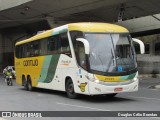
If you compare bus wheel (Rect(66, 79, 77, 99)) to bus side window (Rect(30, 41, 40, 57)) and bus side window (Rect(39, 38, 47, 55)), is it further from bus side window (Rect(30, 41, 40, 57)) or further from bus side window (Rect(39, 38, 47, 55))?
bus side window (Rect(30, 41, 40, 57))

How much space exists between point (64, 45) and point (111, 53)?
3.00 meters

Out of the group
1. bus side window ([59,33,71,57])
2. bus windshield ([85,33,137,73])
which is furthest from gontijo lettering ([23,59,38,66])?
bus windshield ([85,33,137,73])

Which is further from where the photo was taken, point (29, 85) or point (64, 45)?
point (29, 85)

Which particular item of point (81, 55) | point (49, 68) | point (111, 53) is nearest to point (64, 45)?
point (81, 55)

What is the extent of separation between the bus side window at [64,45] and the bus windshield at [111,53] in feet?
5.55

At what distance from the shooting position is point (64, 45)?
60.5ft

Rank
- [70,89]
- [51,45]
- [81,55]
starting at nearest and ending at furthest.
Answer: [81,55] → [70,89] → [51,45]

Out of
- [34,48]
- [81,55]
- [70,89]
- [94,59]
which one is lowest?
[70,89]

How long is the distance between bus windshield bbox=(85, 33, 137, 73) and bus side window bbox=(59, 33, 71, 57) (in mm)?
1692

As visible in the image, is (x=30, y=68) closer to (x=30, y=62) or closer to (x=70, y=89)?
(x=30, y=62)

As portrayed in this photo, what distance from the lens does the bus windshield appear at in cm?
1611

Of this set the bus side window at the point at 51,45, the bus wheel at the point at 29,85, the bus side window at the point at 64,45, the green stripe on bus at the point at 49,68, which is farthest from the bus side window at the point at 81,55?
the bus wheel at the point at 29,85

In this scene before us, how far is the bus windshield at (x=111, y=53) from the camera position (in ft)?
52.9

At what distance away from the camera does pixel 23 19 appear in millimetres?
53000
